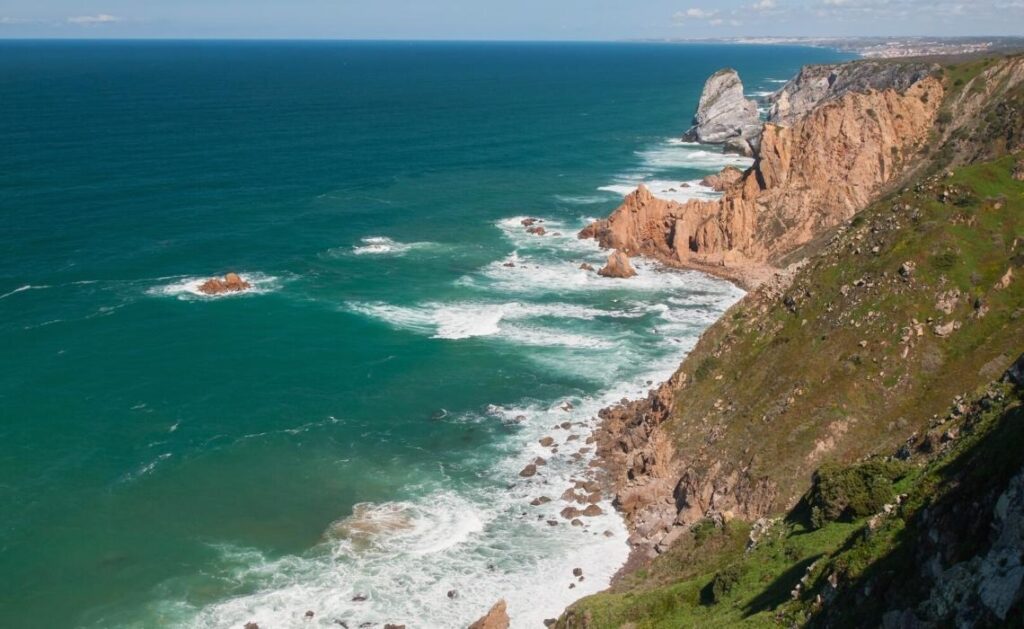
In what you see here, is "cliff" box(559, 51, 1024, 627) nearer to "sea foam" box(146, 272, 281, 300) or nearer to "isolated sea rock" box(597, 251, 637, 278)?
"isolated sea rock" box(597, 251, 637, 278)

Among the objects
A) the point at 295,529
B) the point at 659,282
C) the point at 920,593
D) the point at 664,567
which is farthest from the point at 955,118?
the point at 920,593

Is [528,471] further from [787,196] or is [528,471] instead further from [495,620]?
[787,196]

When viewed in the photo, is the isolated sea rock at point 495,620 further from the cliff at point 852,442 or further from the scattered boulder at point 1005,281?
the scattered boulder at point 1005,281

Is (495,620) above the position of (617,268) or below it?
below

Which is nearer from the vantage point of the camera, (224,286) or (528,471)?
(528,471)

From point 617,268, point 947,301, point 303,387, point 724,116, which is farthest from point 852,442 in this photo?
point 724,116

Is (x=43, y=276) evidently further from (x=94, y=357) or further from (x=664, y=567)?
(x=664, y=567)
